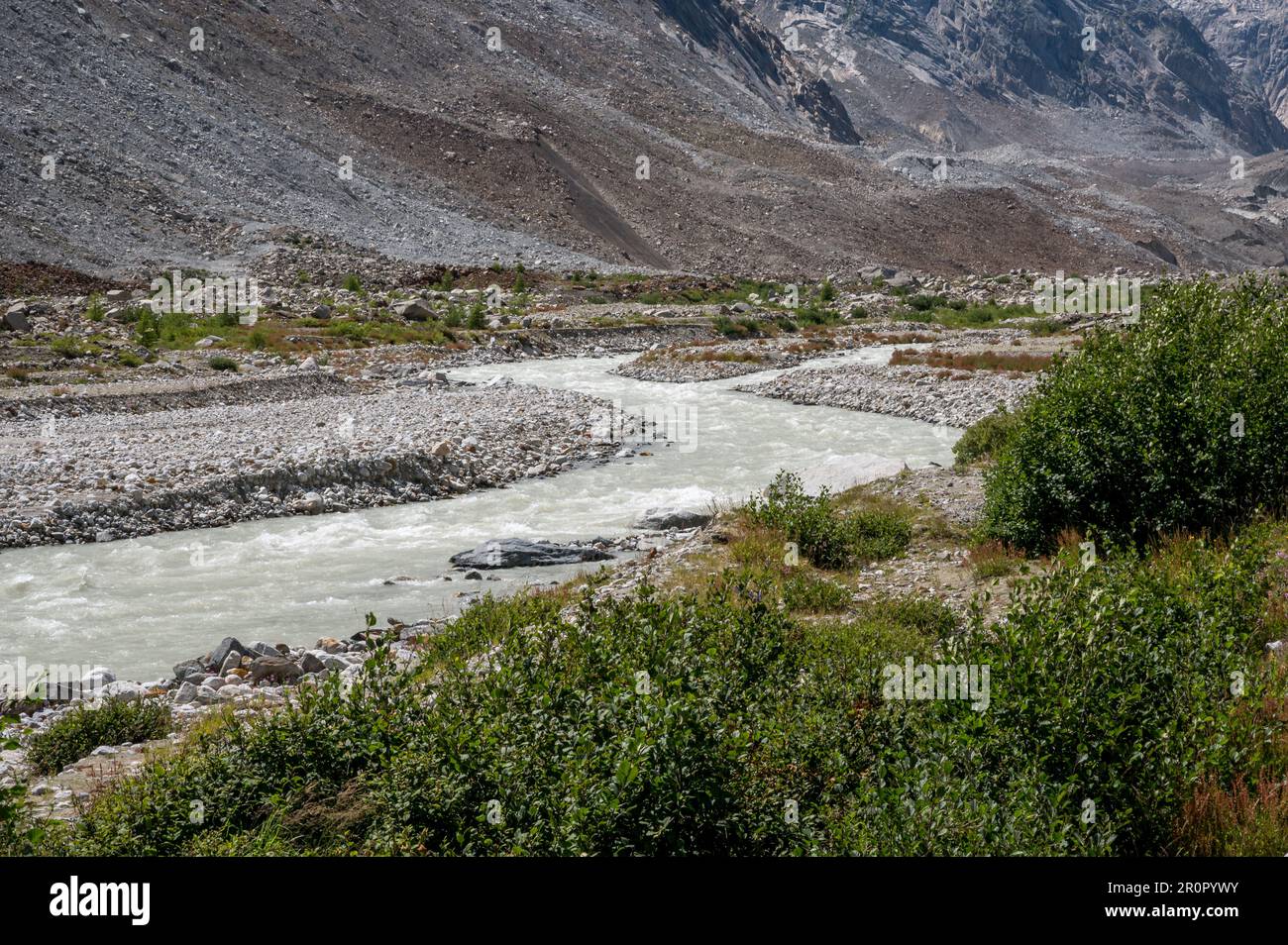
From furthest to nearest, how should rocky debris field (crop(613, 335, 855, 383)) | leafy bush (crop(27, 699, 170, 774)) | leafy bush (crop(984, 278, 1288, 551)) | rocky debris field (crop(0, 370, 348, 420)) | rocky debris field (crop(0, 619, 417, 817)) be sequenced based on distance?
rocky debris field (crop(613, 335, 855, 383)), rocky debris field (crop(0, 370, 348, 420)), leafy bush (crop(984, 278, 1288, 551)), leafy bush (crop(27, 699, 170, 774)), rocky debris field (crop(0, 619, 417, 817))

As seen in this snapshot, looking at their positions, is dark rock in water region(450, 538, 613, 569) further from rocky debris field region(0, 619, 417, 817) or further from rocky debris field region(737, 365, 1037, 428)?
rocky debris field region(737, 365, 1037, 428)

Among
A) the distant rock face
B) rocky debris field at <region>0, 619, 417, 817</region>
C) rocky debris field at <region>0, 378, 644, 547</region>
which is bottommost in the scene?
rocky debris field at <region>0, 619, 417, 817</region>

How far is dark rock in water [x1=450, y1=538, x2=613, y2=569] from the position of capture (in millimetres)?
14164

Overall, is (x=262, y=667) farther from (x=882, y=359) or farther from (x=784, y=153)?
(x=784, y=153)

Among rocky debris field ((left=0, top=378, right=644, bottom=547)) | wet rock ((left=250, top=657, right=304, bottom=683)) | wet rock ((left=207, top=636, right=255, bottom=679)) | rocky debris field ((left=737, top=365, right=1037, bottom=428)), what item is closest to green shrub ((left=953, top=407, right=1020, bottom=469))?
rocky debris field ((left=737, top=365, right=1037, bottom=428))

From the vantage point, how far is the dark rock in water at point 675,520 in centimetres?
1620

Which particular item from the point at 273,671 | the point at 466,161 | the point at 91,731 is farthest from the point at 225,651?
the point at 466,161

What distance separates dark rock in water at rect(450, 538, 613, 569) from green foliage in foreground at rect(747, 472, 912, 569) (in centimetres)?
260

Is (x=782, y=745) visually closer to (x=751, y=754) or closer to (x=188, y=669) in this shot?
(x=751, y=754)

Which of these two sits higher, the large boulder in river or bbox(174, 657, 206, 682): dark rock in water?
the large boulder in river

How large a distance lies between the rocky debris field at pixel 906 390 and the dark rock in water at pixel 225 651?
69.6 feet
